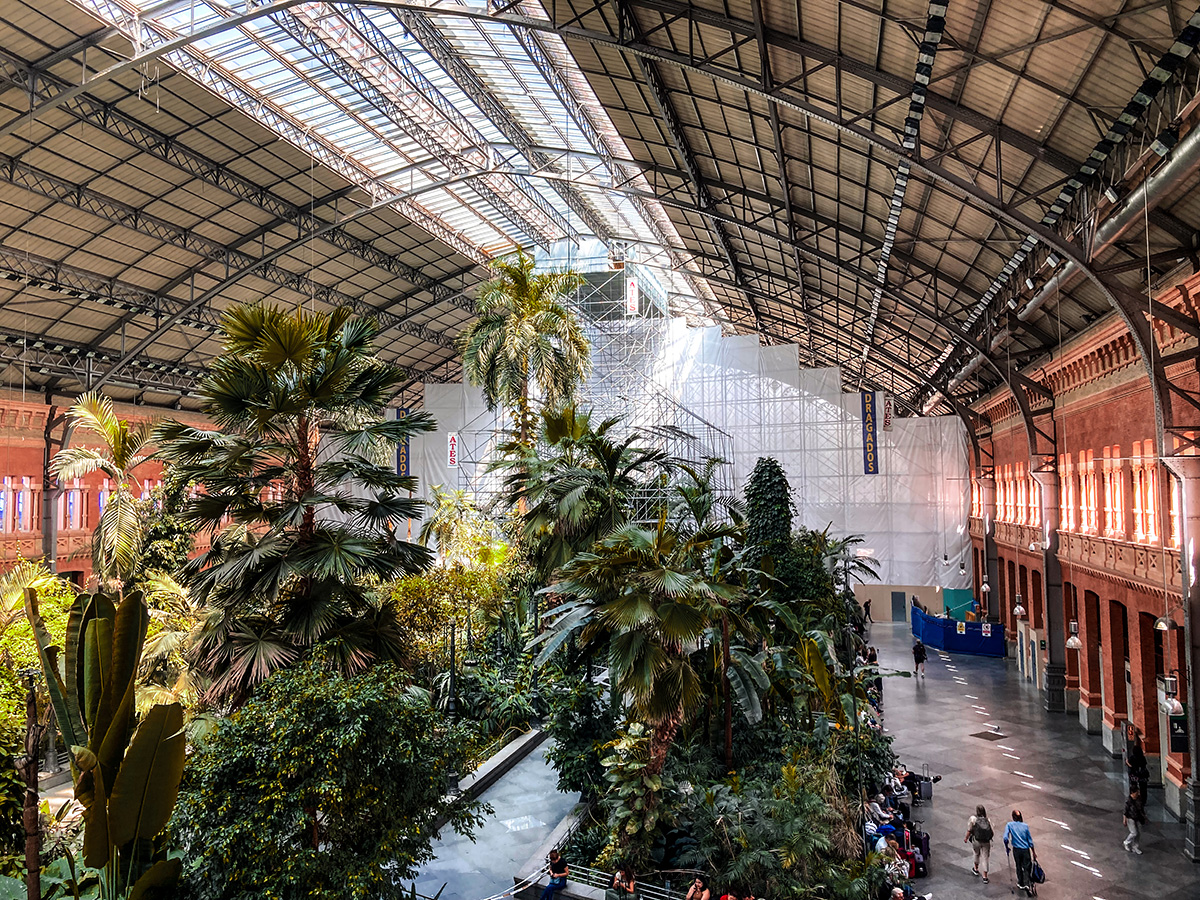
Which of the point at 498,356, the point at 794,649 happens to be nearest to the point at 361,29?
the point at 498,356

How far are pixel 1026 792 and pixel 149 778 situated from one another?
17.3 meters

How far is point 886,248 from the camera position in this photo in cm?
2100

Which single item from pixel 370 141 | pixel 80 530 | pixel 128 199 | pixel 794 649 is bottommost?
pixel 794 649

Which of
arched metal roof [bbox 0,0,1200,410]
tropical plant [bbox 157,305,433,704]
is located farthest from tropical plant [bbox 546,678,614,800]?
arched metal roof [bbox 0,0,1200,410]

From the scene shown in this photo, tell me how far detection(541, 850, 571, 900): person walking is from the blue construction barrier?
92.6 ft

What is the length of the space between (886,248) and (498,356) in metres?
10.5

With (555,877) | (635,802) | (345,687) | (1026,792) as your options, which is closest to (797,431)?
(1026,792)

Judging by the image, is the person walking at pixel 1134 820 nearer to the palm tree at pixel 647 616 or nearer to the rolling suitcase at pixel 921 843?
the rolling suitcase at pixel 921 843

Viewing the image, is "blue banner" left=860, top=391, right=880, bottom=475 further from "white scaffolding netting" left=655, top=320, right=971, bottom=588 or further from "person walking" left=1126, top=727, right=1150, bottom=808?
"person walking" left=1126, top=727, right=1150, bottom=808

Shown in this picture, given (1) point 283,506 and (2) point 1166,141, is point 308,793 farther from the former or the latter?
(2) point 1166,141

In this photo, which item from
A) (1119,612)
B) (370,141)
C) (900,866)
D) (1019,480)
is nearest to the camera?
(900,866)

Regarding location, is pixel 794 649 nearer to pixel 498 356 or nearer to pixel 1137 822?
pixel 1137 822

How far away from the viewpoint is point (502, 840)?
1250 cm

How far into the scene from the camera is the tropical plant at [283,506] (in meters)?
8.98
